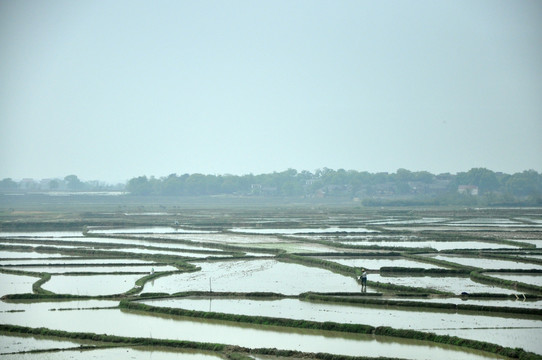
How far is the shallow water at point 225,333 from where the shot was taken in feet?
38.3

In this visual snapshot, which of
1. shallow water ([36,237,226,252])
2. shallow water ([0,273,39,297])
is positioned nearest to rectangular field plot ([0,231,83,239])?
shallow water ([36,237,226,252])

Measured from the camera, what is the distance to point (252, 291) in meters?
17.1

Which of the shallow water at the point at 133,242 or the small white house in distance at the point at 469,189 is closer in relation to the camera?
the shallow water at the point at 133,242

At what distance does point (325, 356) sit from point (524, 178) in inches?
3638

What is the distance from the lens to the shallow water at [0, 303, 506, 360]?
38.3 ft

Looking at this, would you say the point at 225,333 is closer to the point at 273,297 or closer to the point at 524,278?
the point at 273,297

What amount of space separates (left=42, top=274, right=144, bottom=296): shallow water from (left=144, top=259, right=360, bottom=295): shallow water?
2.51ft

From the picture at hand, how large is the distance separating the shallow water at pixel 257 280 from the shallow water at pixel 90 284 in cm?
76

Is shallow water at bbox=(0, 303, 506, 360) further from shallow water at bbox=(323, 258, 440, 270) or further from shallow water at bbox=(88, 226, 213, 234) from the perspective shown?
shallow water at bbox=(88, 226, 213, 234)

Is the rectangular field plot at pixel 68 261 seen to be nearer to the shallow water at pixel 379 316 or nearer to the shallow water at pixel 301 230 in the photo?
the shallow water at pixel 379 316

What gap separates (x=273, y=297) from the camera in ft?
54.0

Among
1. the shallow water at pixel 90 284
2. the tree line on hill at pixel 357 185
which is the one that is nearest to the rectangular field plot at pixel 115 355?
the shallow water at pixel 90 284

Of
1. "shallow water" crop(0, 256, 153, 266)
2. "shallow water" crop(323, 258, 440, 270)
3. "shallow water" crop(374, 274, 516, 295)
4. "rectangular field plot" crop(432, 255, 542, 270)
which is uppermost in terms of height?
"rectangular field plot" crop(432, 255, 542, 270)

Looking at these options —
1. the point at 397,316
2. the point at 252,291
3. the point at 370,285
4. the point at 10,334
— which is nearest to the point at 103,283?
the point at 252,291
